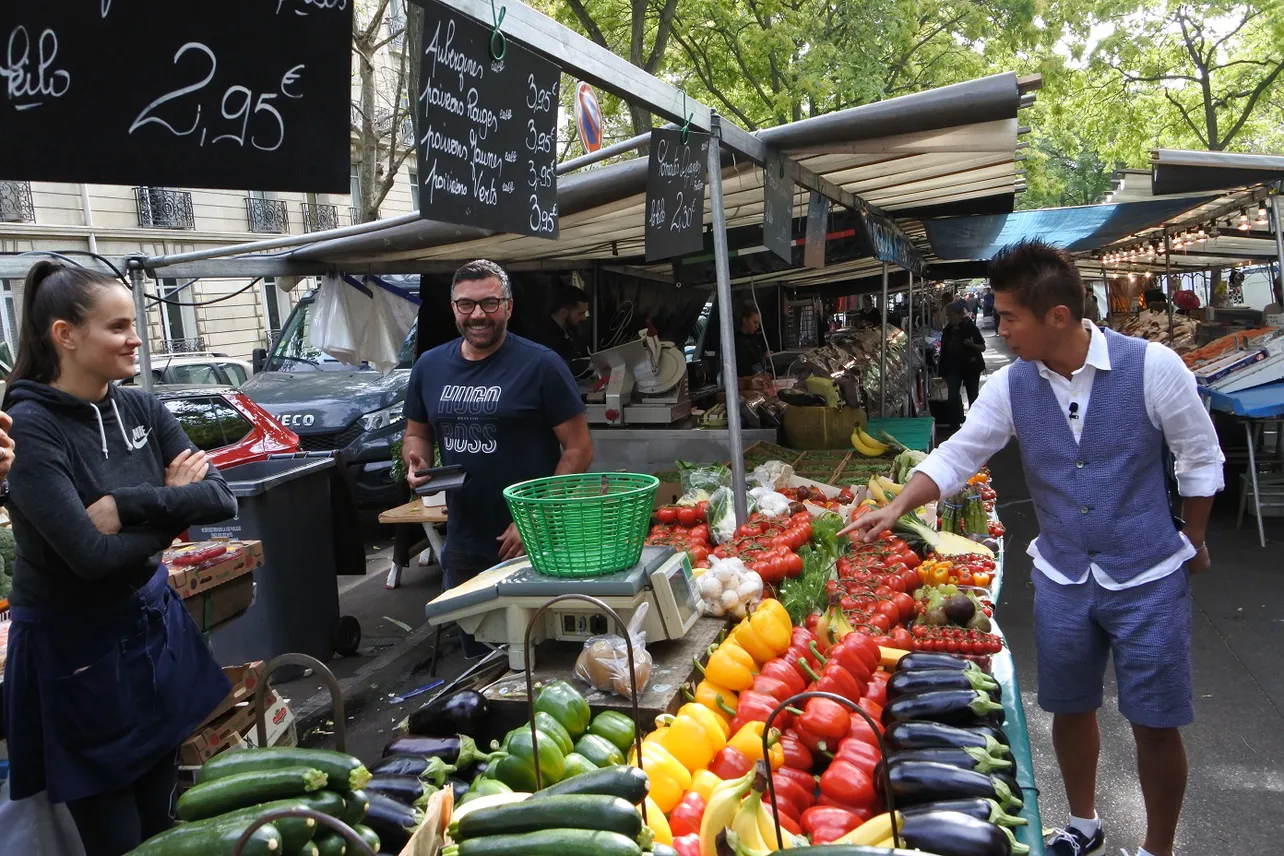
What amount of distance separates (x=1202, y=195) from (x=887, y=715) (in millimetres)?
9030

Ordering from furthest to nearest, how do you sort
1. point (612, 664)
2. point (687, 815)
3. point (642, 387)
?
point (642, 387)
point (612, 664)
point (687, 815)

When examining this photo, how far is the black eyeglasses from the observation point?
3.67 m

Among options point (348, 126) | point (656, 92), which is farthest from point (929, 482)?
point (348, 126)

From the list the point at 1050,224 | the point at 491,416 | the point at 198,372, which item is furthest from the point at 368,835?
the point at 198,372

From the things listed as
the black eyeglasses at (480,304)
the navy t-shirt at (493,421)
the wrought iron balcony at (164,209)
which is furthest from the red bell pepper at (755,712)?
the wrought iron balcony at (164,209)

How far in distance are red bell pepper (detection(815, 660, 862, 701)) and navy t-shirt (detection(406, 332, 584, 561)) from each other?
63.5 inches

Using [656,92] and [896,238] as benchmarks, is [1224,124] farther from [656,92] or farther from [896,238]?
[656,92]

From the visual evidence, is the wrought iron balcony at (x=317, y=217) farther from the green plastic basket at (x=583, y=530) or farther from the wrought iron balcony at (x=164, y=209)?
the green plastic basket at (x=583, y=530)

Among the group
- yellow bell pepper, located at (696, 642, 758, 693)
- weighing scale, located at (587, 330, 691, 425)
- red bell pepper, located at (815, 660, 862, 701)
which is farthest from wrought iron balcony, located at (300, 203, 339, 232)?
red bell pepper, located at (815, 660, 862, 701)

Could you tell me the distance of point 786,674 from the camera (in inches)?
104

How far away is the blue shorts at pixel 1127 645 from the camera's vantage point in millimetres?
2918

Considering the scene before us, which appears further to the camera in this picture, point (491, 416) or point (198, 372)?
point (198, 372)

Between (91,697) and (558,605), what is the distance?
4.33 ft

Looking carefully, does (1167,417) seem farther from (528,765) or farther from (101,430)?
(101,430)
